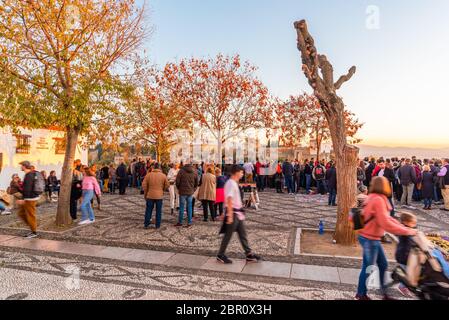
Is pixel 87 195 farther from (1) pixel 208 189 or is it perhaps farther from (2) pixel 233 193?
(2) pixel 233 193

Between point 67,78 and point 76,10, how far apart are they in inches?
74.0

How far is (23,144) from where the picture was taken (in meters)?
16.4

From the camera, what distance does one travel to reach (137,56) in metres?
10.2

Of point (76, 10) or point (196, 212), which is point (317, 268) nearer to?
point (196, 212)

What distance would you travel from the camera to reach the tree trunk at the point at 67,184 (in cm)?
893

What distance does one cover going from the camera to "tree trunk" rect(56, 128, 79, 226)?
8930mm

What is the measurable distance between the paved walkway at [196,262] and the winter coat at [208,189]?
3.13 metres

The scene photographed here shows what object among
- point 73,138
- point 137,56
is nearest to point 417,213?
point 137,56

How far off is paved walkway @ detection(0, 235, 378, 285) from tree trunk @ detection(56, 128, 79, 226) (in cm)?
154

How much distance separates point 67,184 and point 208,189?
427cm

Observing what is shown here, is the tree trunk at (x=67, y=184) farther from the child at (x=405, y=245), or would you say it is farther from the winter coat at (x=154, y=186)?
the child at (x=405, y=245)

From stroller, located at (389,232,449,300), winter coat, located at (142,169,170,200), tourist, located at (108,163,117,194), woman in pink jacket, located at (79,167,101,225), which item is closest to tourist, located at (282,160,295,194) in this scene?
tourist, located at (108,163,117,194)

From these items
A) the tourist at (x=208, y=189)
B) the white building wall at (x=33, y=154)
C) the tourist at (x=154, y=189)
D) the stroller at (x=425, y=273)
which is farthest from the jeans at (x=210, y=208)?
the white building wall at (x=33, y=154)

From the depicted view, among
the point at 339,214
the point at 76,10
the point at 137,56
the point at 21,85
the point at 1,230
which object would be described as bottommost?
the point at 1,230
